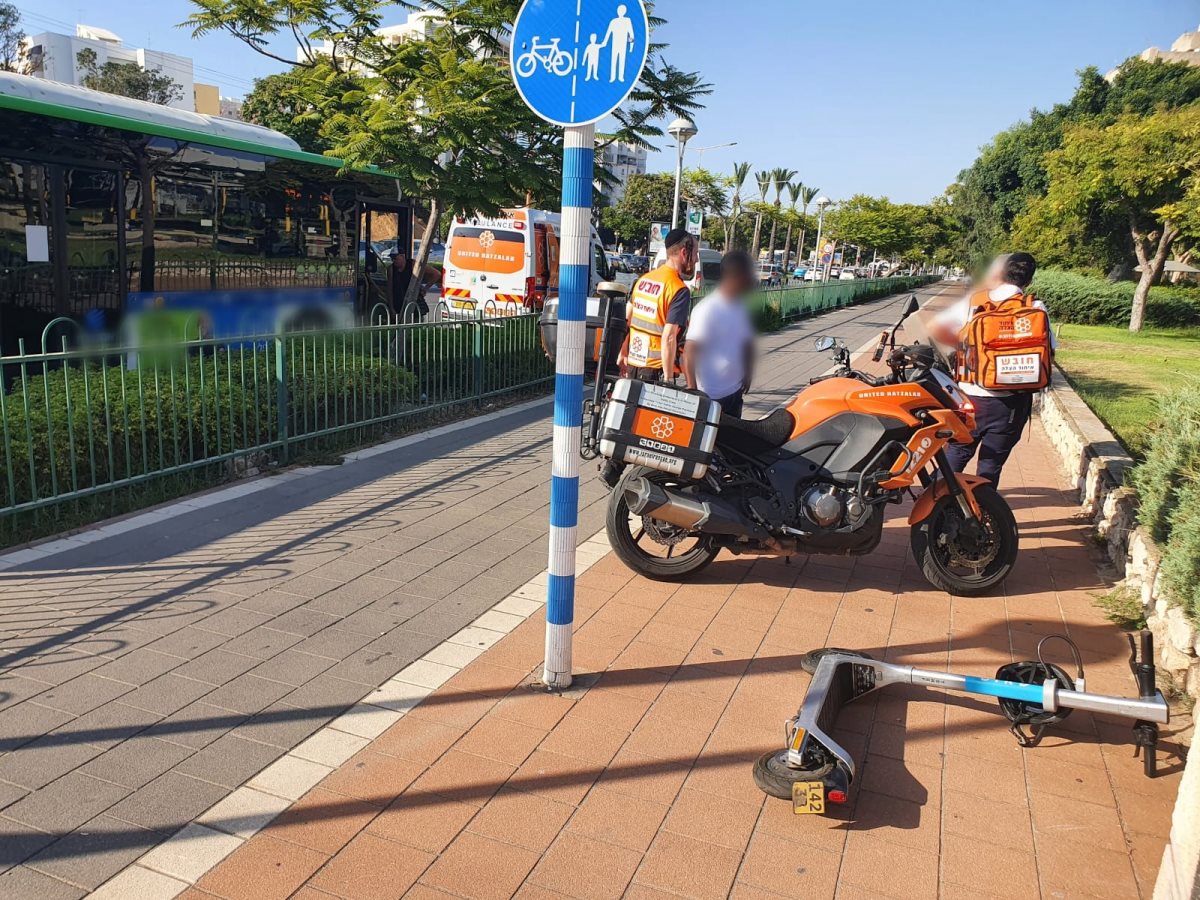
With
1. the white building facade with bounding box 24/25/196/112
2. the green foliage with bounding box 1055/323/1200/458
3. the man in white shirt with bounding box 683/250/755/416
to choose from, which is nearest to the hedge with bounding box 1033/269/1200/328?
the green foliage with bounding box 1055/323/1200/458

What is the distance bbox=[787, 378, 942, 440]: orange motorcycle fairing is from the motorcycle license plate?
2.20 m

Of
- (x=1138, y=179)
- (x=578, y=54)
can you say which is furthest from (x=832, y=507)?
(x=1138, y=179)

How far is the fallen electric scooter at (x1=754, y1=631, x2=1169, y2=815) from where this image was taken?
9.73ft

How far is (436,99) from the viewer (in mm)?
8859

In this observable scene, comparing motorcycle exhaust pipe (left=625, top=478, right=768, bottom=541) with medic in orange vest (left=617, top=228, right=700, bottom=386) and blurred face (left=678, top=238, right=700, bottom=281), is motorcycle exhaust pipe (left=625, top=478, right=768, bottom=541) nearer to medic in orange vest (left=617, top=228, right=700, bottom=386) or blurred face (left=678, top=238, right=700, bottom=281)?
medic in orange vest (left=617, top=228, right=700, bottom=386)

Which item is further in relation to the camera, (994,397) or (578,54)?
(994,397)

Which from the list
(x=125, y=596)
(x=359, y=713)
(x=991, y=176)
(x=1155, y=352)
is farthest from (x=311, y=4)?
(x=991, y=176)

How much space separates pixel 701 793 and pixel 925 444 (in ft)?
7.71

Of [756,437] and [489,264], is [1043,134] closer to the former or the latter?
[489,264]

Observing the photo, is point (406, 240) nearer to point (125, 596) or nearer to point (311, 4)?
point (311, 4)

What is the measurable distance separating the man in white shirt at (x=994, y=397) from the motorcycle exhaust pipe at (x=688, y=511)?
1.79 m

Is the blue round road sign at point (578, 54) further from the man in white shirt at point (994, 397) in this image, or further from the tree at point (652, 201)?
the tree at point (652, 201)

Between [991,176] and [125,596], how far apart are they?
166 ft

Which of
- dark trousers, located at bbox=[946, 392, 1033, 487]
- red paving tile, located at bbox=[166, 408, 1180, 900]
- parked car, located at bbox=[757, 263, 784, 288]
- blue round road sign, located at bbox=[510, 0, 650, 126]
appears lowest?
red paving tile, located at bbox=[166, 408, 1180, 900]
